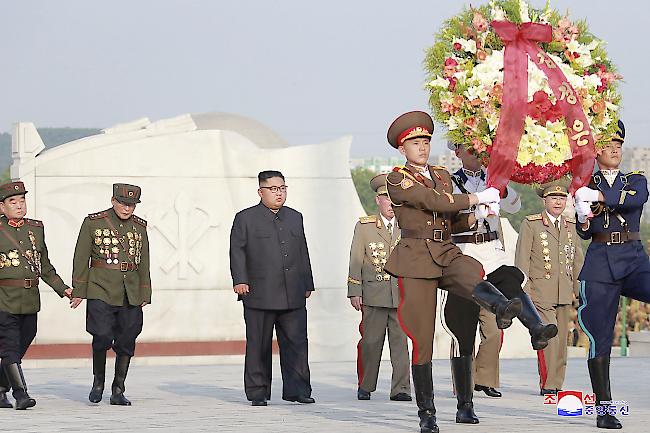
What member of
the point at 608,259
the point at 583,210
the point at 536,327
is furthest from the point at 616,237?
the point at 536,327

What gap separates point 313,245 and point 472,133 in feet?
42.1

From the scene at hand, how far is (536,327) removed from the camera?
7715 mm

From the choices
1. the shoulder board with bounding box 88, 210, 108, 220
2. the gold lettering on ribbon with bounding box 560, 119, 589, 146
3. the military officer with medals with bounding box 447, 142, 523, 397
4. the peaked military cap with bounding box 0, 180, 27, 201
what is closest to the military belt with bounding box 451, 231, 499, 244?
the military officer with medals with bounding box 447, 142, 523, 397

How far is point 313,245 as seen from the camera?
20.9m

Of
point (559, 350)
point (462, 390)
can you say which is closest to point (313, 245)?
point (559, 350)

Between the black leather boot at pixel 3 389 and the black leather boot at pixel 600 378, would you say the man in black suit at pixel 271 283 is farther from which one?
the black leather boot at pixel 600 378

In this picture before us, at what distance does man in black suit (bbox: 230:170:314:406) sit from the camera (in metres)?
10.7

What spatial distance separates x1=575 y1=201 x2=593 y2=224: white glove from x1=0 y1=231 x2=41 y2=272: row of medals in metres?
4.40

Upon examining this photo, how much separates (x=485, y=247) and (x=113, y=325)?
3156mm

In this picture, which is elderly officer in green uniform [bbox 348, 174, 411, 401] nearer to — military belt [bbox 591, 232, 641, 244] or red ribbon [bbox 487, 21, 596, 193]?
military belt [bbox 591, 232, 641, 244]

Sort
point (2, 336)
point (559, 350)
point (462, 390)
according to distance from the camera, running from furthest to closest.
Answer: point (559, 350)
point (2, 336)
point (462, 390)

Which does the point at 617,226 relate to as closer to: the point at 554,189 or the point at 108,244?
the point at 554,189

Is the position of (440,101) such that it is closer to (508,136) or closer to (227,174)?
(508,136)

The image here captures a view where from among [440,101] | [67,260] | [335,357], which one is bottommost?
[335,357]
